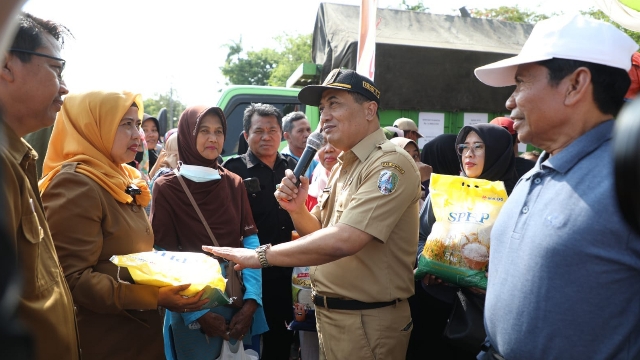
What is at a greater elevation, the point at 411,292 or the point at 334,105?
the point at 334,105

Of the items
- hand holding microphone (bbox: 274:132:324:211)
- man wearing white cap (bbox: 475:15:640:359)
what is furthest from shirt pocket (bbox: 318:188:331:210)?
man wearing white cap (bbox: 475:15:640:359)

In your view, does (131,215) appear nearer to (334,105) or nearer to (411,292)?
(334,105)

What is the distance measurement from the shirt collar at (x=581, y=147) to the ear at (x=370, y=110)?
49.2 inches

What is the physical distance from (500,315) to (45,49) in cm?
200

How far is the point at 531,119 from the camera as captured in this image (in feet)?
6.05

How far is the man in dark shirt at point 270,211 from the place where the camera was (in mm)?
4098

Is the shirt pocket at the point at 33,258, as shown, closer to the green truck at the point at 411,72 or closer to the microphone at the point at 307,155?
the microphone at the point at 307,155

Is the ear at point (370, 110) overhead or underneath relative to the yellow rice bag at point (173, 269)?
overhead

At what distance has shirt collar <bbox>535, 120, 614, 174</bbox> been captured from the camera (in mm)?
1679

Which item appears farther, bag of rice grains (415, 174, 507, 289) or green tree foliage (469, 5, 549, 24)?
green tree foliage (469, 5, 549, 24)

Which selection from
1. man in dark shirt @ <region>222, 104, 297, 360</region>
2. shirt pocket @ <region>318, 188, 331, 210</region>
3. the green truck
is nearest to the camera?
shirt pocket @ <region>318, 188, 331, 210</region>

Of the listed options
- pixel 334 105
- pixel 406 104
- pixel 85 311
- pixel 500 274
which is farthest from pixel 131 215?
pixel 406 104

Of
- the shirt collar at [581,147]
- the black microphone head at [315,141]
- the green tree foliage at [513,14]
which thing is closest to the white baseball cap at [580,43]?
the shirt collar at [581,147]

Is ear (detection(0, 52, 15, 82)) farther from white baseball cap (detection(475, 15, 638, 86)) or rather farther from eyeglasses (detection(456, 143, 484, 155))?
eyeglasses (detection(456, 143, 484, 155))
